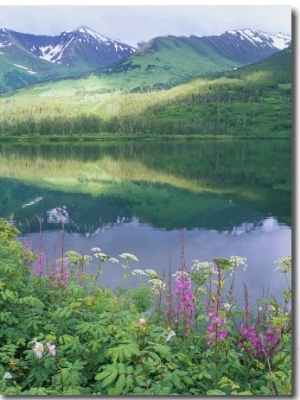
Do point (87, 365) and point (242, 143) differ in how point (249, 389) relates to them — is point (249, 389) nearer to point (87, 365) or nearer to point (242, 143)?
point (87, 365)

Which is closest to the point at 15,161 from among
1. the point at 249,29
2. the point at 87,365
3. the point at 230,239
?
the point at 230,239

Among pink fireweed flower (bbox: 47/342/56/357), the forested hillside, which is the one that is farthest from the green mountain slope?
pink fireweed flower (bbox: 47/342/56/357)

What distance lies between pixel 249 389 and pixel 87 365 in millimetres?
836

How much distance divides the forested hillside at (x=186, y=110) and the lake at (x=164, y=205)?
0.47 m

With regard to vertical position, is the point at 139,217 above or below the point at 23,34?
below

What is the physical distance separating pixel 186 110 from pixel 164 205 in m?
16.6

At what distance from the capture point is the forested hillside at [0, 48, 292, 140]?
5.32m

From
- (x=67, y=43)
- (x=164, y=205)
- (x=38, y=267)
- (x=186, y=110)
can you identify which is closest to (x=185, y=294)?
(x=38, y=267)

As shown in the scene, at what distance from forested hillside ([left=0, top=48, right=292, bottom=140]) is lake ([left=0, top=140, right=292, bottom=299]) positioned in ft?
1.54

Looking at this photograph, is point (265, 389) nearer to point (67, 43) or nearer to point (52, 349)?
point (52, 349)

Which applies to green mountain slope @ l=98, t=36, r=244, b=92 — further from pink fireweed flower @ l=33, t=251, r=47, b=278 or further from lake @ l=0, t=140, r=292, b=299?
pink fireweed flower @ l=33, t=251, r=47, b=278

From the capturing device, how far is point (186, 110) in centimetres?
2403

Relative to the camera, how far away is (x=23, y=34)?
11.9 feet

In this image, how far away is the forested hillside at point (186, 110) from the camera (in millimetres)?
5316
